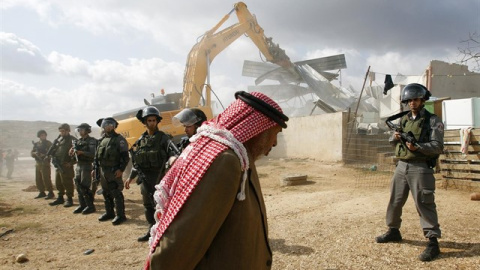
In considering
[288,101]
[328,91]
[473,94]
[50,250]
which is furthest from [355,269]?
[288,101]

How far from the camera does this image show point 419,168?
3.56 meters

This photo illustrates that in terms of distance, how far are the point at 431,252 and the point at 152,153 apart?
3675 mm

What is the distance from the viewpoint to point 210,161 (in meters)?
1.19

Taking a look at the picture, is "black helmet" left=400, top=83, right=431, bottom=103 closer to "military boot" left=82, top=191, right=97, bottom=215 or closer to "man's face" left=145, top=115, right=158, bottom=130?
"man's face" left=145, top=115, right=158, bottom=130

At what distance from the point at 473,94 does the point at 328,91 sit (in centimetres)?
821

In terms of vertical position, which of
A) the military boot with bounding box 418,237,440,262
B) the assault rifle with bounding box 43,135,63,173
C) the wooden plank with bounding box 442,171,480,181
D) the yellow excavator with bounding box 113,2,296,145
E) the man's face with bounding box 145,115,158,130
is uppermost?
the yellow excavator with bounding box 113,2,296,145

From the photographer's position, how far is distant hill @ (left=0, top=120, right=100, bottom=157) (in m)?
28.7

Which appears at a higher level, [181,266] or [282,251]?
[181,266]

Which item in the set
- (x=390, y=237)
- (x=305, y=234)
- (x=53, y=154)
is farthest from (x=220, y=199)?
(x=53, y=154)

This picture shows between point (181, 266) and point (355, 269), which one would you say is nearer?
point (181, 266)

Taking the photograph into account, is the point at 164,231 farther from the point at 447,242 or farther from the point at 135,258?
the point at 447,242

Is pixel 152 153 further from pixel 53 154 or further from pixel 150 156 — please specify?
pixel 53 154

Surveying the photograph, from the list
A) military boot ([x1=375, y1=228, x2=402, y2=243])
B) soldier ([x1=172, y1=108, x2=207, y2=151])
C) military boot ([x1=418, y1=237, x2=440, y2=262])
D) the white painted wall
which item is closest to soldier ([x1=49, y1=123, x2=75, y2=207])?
soldier ([x1=172, y1=108, x2=207, y2=151])

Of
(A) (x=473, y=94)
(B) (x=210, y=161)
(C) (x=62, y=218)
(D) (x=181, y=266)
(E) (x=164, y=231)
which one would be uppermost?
(A) (x=473, y=94)
